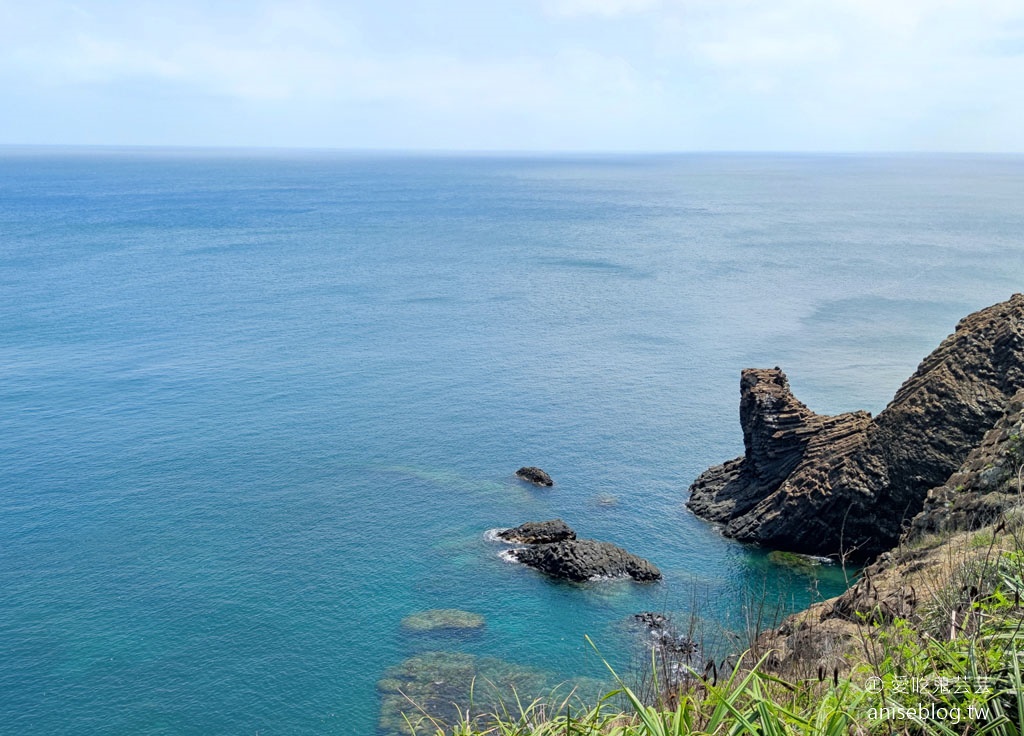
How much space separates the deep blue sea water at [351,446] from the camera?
1727 inches

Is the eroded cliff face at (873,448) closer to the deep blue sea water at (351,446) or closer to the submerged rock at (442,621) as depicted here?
the deep blue sea water at (351,446)

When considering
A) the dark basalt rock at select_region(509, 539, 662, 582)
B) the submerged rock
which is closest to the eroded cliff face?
the dark basalt rock at select_region(509, 539, 662, 582)

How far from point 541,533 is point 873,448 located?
21.0 meters

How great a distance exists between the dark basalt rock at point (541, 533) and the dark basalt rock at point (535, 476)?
793 centimetres

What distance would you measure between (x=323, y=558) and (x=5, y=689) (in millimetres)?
18069

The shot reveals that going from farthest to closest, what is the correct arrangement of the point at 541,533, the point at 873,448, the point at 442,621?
the point at 541,533, the point at 873,448, the point at 442,621

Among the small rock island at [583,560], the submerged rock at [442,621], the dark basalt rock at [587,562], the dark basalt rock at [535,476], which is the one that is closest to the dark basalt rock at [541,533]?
the small rock island at [583,560]

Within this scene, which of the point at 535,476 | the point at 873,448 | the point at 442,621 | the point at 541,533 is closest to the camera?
the point at 442,621

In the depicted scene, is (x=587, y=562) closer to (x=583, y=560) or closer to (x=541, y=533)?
(x=583, y=560)

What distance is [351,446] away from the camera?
7119cm

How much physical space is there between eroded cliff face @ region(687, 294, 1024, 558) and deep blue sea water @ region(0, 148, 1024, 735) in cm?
343

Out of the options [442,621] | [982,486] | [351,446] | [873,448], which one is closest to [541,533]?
[442,621]

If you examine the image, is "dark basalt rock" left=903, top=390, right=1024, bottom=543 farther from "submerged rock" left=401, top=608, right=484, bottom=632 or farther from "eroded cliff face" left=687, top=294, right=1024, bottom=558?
"submerged rock" left=401, top=608, right=484, bottom=632

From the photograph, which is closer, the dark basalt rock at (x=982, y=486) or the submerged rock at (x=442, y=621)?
the dark basalt rock at (x=982, y=486)
